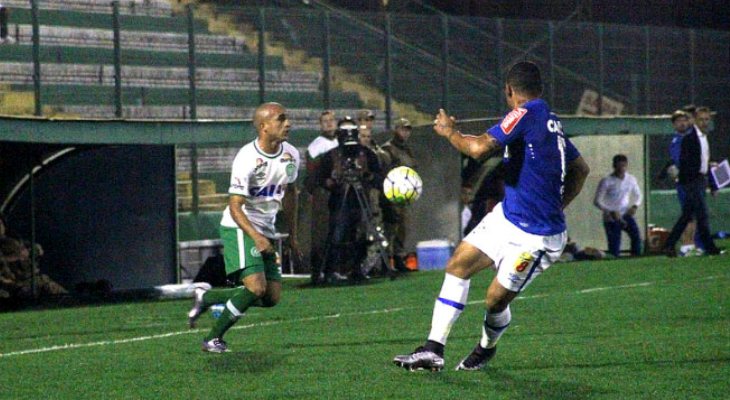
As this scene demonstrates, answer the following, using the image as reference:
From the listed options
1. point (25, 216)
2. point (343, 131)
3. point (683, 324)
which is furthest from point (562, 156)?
point (25, 216)

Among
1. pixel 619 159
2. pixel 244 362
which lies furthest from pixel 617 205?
pixel 244 362

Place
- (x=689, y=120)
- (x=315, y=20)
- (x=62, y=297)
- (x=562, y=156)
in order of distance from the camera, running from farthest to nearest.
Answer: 1. (x=315, y=20)
2. (x=689, y=120)
3. (x=62, y=297)
4. (x=562, y=156)

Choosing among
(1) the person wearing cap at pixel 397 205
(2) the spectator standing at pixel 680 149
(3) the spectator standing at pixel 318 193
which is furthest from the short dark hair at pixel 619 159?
(3) the spectator standing at pixel 318 193

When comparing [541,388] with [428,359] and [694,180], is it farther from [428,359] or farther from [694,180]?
[694,180]

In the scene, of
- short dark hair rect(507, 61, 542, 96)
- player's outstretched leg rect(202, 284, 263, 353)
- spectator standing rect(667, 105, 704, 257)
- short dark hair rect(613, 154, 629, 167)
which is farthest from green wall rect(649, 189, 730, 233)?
short dark hair rect(507, 61, 542, 96)

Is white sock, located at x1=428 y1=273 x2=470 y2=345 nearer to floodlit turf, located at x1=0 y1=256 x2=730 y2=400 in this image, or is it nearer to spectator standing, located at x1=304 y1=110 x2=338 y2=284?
floodlit turf, located at x1=0 y1=256 x2=730 y2=400

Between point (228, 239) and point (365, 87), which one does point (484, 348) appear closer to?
point (228, 239)

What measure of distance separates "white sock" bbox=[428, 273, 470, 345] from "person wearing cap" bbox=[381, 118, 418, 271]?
391 inches

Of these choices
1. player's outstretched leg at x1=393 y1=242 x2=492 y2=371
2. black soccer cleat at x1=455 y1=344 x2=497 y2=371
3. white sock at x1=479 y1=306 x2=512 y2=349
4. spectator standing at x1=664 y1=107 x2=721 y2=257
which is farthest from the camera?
spectator standing at x1=664 y1=107 x2=721 y2=257

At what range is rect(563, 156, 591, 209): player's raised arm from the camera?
26.2 feet

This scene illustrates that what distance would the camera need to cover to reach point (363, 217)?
16812 millimetres

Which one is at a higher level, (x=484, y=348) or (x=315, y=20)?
(x=315, y=20)

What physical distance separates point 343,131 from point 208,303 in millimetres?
6652

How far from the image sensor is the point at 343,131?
16500 mm
